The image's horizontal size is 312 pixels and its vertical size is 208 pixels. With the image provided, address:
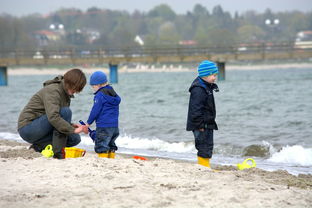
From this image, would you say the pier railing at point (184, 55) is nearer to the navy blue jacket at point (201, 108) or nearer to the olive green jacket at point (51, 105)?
the navy blue jacket at point (201, 108)

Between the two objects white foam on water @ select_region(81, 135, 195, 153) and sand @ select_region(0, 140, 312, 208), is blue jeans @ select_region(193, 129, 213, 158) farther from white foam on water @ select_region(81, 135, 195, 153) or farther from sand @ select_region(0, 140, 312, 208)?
white foam on water @ select_region(81, 135, 195, 153)

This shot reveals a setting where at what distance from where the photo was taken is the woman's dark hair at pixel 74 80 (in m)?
6.41

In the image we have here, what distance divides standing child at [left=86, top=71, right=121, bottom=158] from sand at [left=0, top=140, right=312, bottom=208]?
0.85 m

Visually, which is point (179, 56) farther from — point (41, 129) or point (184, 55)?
point (41, 129)

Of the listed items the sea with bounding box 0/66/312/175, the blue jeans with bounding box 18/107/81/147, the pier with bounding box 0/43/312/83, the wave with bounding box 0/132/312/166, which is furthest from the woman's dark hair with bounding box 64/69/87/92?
the pier with bounding box 0/43/312/83

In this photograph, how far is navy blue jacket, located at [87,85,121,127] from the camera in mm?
6820

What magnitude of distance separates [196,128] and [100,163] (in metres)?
1.19

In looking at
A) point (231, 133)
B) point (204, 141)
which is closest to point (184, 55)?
point (231, 133)

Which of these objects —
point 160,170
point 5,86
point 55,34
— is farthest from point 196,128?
point 55,34

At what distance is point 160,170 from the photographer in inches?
223

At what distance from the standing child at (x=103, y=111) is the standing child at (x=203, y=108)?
0.89 meters

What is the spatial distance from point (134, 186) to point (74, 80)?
5.97 feet

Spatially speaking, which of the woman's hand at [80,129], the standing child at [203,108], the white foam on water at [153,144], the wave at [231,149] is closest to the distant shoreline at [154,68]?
the white foam on water at [153,144]

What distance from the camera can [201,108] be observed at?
6461mm
